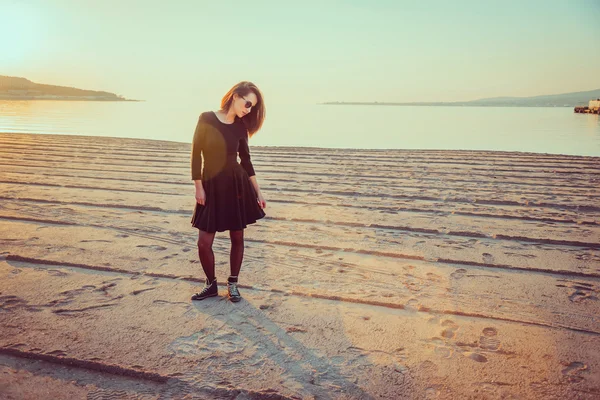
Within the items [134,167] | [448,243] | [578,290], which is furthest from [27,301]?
[134,167]

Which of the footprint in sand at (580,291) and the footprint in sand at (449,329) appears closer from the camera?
the footprint in sand at (449,329)

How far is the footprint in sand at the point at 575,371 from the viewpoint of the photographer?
82.9 inches

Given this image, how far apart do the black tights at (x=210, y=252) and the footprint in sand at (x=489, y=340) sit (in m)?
1.54

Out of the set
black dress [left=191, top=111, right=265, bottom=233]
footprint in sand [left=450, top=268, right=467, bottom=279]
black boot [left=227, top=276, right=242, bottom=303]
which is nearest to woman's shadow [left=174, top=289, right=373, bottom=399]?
black boot [left=227, top=276, right=242, bottom=303]

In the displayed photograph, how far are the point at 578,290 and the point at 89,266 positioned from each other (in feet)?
11.7

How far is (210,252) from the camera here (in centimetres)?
292

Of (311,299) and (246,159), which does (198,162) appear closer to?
(246,159)

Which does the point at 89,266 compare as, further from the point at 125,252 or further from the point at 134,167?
the point at 134,167

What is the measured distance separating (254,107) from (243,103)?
129mm

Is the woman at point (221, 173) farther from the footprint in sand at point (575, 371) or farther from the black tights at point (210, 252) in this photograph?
the footprint in sand at point (575, 371)

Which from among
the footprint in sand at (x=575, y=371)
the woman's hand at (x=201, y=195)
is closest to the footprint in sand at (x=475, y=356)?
the footprint in sand at (x=575, y=371)

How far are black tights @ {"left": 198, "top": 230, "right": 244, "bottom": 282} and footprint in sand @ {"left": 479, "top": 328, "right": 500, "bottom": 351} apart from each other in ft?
5.06

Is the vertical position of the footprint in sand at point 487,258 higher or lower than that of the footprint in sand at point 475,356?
higher

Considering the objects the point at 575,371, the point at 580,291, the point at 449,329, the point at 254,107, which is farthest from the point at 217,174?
the point at 580,291
